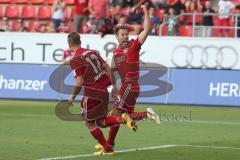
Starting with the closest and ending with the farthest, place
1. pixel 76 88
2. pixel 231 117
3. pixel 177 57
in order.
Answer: pixel 76 88, pixel 231 117, pixel 177 57

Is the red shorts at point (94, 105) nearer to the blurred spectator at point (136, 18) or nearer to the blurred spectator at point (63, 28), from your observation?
the blurred spectator at point (136, 18)

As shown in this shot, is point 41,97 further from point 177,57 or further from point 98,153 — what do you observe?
point 98,153

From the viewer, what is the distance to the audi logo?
90.5 ft

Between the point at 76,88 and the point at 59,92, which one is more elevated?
the point at 76,88

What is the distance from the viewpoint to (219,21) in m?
28.6

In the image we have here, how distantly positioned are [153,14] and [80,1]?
280 centimetres

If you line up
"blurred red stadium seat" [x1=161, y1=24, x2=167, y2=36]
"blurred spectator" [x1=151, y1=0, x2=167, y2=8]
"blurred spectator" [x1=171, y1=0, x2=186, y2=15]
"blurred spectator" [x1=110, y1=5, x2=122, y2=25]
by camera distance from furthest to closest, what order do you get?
"blurred spectator" [x1=151, y1=0, x2=167, y2=8] → "blurred spectator" [x1=110, y1=5, x2=122, y2=25] → "blurred spectator" [x1=171, y1=0, x2=186, y2=15] → "blurred red stadium seat" [x1=161, y1=24, x2=167, y2=36]

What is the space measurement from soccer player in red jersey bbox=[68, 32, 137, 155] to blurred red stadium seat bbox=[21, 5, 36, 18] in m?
21.6

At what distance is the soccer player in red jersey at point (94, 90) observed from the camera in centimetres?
1295

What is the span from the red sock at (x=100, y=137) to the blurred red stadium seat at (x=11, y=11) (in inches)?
870

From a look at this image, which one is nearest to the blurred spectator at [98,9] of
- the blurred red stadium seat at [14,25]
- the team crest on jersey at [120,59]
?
the blurred red stadium seat at [14,25]

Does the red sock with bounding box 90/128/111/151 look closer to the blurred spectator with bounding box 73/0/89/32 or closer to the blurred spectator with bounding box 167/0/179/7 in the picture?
the blurred spectator with bounding box 73/0/89/32

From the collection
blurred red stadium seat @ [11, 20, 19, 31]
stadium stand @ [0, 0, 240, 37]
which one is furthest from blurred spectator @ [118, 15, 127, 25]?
blurred red stadium seat @ [11, 20, 19, 31]

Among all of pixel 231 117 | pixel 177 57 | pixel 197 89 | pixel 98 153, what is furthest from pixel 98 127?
pixel 177 57
